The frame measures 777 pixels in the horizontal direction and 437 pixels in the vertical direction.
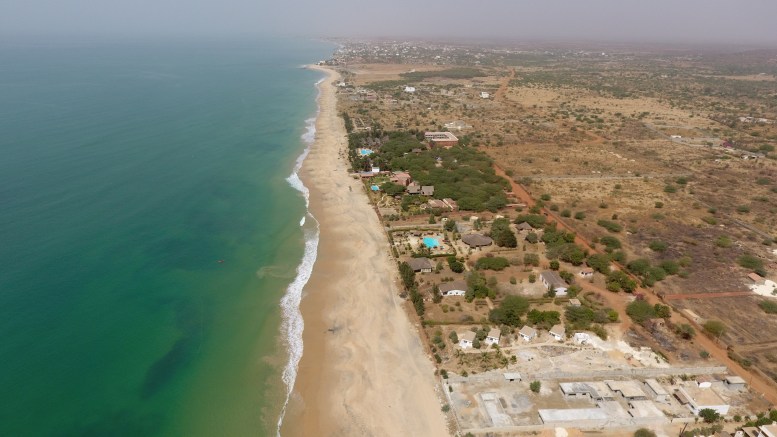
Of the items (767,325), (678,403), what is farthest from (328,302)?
(767,325)

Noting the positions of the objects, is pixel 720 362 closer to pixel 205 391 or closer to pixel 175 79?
pixel 205 391

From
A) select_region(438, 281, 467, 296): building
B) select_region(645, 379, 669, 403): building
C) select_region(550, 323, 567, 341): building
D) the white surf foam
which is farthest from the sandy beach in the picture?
select_region(645, 379, 669, 403): building

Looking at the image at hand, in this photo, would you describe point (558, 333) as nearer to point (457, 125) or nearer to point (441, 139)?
point (441, 139)

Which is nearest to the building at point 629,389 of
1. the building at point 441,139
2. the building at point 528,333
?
the building at point 528,333

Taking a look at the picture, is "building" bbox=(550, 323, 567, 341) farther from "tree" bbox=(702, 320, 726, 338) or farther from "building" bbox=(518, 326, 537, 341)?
"tree" bbox=(702, 320, 726, 338)

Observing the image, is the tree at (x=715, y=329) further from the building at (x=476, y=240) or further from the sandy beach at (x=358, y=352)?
the sandy beach at (x=358, y=352)

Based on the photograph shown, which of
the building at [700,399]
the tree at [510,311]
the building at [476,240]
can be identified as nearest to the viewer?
the building at [700,399]

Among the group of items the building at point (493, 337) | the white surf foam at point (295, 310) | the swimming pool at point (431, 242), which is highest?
the swimming pool at point (431, 242)
